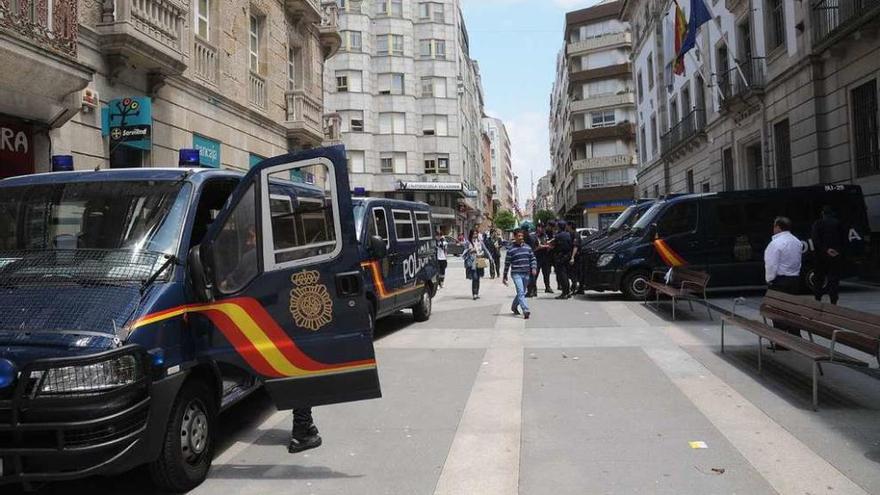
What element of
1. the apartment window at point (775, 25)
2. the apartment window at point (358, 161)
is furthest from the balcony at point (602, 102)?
the apartment window at point (775, 25)

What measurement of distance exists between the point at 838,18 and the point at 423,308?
492 inches

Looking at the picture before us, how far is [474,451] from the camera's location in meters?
4.60

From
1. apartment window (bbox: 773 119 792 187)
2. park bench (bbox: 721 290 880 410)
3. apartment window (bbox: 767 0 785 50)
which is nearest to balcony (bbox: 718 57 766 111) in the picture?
apartment window (bbox: 767 0 785 50)

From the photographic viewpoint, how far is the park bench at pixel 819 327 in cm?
518

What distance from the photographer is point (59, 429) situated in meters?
3.20

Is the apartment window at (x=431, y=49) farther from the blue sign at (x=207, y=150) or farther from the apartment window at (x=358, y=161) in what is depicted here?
the blue sign at (x=207, y=150)

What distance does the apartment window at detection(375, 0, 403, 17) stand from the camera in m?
51.6

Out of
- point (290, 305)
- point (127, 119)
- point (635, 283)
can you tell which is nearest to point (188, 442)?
point (290, 305)

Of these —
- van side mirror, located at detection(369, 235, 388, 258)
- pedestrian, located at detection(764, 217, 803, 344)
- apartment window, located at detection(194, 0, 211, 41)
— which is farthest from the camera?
apartment window, located at detection(194, 0, 211, 41)

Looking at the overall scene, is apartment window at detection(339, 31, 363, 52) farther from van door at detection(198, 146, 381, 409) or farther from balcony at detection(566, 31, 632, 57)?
van door at detection(198, 146, 381, 409)

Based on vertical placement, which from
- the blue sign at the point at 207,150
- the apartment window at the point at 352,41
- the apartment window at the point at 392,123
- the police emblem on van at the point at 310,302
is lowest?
the police emblem on van at the point at 310,302

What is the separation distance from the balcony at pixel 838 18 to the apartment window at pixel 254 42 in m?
14.3

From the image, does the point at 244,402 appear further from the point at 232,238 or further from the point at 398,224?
the point at 398,224

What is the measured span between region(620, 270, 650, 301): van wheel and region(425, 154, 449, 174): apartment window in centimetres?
3989
